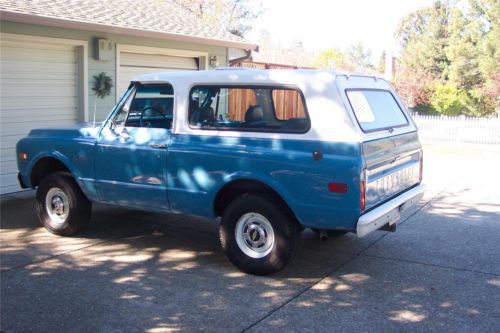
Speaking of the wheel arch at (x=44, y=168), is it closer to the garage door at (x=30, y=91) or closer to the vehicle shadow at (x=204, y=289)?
the vehicle shadow at (x=204, y=289)

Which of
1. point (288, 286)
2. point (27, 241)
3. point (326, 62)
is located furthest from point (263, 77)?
point (326, 62)

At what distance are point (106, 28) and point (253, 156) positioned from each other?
224 inches

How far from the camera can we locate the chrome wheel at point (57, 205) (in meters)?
6.95

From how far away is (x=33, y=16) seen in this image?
8.83 meters

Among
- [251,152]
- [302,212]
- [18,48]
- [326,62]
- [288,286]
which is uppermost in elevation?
[326,62]

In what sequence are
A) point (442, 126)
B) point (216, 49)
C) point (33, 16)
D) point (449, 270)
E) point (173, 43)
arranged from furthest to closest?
point (442, 126), point (216, 49), point (173, 43), point (33, 16), point (449, 270)

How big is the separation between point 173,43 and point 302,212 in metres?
7.60

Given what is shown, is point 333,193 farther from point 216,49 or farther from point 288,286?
point 216,49

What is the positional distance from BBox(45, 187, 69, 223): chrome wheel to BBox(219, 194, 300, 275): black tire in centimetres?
223

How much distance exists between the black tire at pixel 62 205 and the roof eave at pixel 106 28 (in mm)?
3007

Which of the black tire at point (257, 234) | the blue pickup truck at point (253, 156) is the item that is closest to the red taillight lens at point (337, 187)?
the blue pickup truck at point (253, 156)

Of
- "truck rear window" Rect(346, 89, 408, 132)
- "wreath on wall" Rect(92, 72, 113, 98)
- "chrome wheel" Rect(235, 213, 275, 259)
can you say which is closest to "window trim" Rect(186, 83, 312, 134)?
"truck rear window" Rect(346, 89, 408, 132)

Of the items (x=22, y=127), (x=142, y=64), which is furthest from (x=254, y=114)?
(x=142, y=64)

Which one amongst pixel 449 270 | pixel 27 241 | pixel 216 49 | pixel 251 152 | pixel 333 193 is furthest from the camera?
pixel 216 49
